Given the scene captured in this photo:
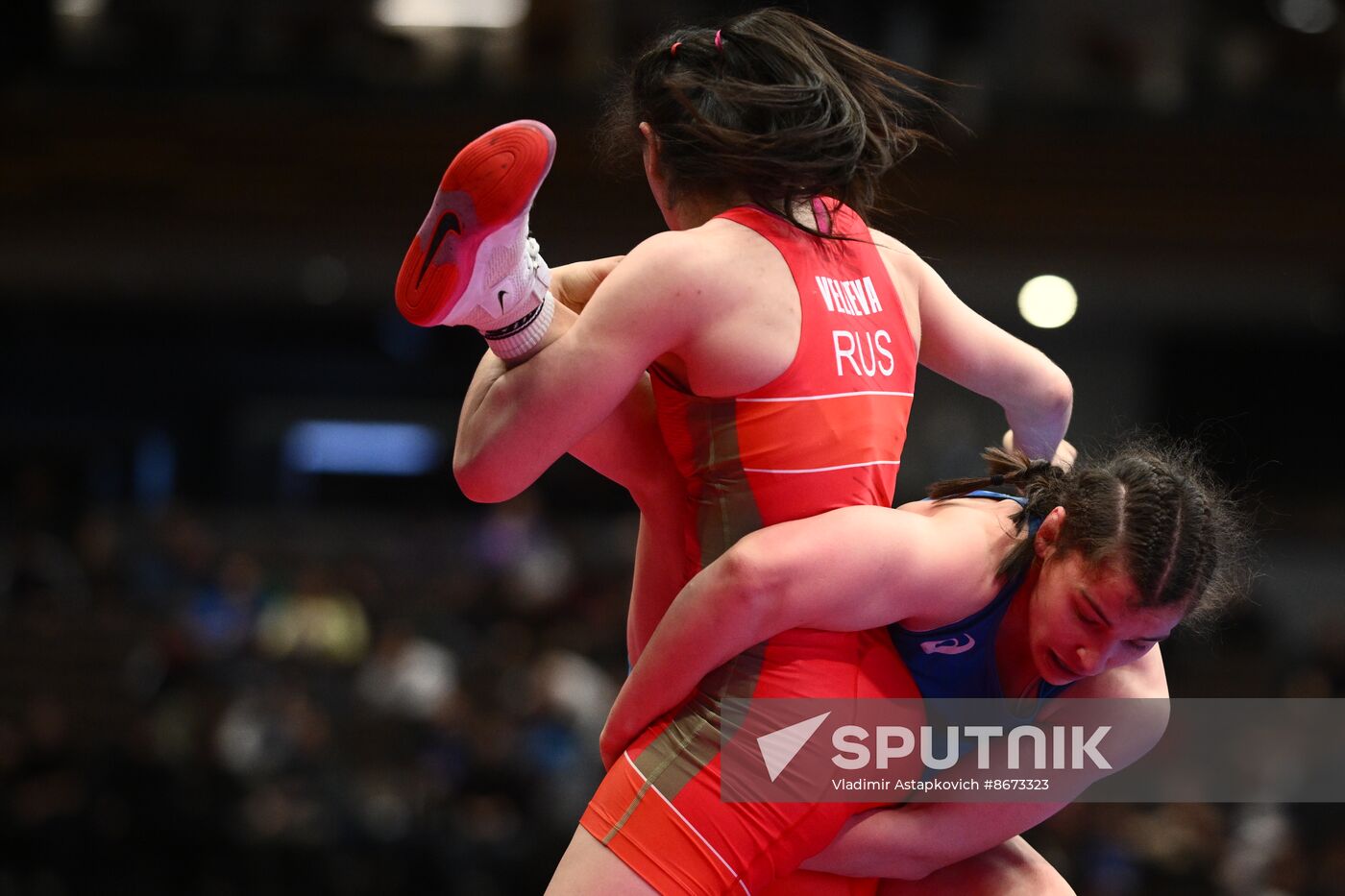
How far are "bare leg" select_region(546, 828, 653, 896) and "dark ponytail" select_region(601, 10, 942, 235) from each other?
2.60 feet

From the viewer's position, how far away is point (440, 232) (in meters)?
1.74

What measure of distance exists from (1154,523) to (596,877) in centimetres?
76

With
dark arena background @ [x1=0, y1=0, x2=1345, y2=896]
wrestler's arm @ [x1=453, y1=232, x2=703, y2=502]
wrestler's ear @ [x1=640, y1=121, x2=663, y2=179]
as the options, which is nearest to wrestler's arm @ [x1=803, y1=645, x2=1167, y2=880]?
wrestler's arm @ [x1=453, y1=232, x2=703, y2=502]

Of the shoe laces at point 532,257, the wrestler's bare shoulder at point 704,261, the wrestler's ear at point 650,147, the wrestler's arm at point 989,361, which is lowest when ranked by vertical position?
the wrestler's arm at point 989,361

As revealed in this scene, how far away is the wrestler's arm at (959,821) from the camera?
1880 mm

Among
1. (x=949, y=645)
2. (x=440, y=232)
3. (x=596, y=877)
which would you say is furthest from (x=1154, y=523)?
(x=440, y=232)

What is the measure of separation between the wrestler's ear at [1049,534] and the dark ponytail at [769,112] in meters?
0.48

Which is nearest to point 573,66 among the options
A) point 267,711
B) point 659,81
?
point 267,711

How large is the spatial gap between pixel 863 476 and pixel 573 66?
6.91 meters

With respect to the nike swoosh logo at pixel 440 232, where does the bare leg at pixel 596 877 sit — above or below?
below

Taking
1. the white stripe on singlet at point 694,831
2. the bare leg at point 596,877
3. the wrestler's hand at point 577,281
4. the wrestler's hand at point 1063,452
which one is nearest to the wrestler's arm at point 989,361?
the wrestler's hand at point 1063,452

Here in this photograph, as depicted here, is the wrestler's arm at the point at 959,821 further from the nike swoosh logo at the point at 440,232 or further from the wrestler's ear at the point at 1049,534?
the nike swoosh logo at the point at 440,232

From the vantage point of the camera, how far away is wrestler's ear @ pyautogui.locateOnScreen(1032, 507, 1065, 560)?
183 centimetres

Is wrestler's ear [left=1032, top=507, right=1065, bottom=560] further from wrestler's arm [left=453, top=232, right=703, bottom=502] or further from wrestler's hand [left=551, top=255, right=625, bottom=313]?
wrestler's hand [left=551, top=255, right=625, bottom=313]
